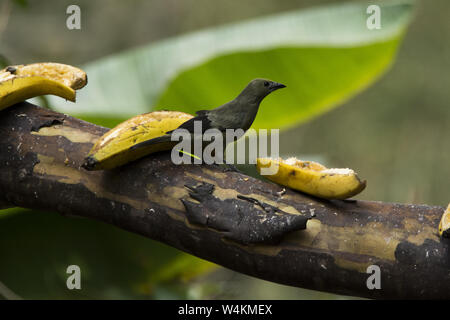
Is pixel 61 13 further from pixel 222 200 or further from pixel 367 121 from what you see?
pixel 222 200

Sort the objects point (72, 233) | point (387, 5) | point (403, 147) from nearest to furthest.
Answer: point (72, 233)
point (387, 5)
point (403, 147)

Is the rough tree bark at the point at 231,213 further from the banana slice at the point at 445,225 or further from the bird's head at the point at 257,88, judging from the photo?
the bird's head at the point at 257,88

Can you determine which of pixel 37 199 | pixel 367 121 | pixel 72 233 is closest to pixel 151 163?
pixel 37 199

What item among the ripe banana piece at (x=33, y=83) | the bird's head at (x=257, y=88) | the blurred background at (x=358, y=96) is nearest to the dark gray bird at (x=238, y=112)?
the bird's head at (x=257, y=88)

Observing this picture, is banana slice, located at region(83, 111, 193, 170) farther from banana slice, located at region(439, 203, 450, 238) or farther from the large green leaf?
the large green leaf

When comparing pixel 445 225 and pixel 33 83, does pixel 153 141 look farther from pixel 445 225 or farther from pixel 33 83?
pixel 445 225

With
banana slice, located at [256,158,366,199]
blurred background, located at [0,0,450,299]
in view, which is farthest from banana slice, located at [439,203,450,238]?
blurred background, located at [0,0,450,299]
